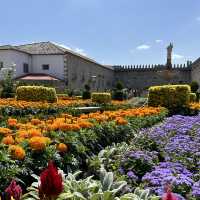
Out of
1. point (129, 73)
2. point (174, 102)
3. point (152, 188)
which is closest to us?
point (152, 188)

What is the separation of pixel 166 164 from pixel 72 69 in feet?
129

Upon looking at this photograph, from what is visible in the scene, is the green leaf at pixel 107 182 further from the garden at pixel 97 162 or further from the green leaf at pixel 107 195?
the green leaf at pixel 107 195

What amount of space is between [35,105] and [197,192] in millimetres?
11828

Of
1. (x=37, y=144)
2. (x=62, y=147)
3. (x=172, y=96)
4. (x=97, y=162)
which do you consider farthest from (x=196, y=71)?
(x=37, y=144)

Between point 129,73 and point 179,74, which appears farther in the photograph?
point 129,73

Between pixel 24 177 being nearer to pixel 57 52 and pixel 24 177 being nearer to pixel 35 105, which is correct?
pixel 35 105

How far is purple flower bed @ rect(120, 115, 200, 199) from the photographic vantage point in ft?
14.8

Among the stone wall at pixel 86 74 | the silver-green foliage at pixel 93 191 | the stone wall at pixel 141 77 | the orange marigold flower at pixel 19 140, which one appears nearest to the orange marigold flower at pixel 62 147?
the orange marigold flower at pixel 19 140

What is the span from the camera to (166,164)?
5363mm

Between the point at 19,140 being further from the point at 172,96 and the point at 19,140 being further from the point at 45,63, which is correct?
the point at 45,63

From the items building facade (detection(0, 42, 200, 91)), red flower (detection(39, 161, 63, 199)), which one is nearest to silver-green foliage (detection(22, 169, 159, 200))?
red flower (detection(39, 161, 63, 199))

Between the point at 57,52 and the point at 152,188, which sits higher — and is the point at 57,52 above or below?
above

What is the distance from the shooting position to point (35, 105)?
51.2ft

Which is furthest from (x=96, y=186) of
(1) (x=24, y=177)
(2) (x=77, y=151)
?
(2) (x=77, y=151)
